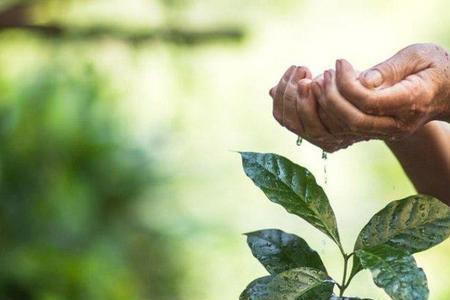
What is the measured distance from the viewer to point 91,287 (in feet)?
13.0

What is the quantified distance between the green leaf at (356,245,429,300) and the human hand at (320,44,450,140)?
0.44ft

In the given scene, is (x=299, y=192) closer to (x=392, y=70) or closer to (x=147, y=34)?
(x=392, y=70)

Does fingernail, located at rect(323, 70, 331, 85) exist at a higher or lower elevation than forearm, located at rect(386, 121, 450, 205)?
higher

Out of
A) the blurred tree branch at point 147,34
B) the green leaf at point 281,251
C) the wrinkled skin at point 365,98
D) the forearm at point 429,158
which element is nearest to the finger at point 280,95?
the wrinkled skin at point 365,98

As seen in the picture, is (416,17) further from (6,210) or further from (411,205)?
(411,205)

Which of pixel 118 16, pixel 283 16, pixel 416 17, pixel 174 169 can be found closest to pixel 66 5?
pixel 118 16

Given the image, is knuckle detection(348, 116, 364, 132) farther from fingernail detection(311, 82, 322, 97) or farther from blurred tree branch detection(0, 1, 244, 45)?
blurred tree branch detection(0, 1, 244, 45)

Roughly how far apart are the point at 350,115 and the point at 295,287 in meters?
0.17

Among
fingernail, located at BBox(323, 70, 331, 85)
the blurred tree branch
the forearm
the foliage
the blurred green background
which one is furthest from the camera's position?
the blurred tree branch

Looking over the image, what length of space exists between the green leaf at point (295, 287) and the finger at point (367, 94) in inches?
6.4

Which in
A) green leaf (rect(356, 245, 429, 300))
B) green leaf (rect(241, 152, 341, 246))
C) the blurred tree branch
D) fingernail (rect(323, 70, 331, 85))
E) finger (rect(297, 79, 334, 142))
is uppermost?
the blurred tree branch

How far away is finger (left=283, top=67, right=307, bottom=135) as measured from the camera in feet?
3.50

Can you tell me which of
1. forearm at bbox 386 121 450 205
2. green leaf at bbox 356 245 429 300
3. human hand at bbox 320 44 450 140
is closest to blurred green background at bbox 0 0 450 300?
forearm at bbox 386 121 450 205

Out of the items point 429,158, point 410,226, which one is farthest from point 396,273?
point 429,158
